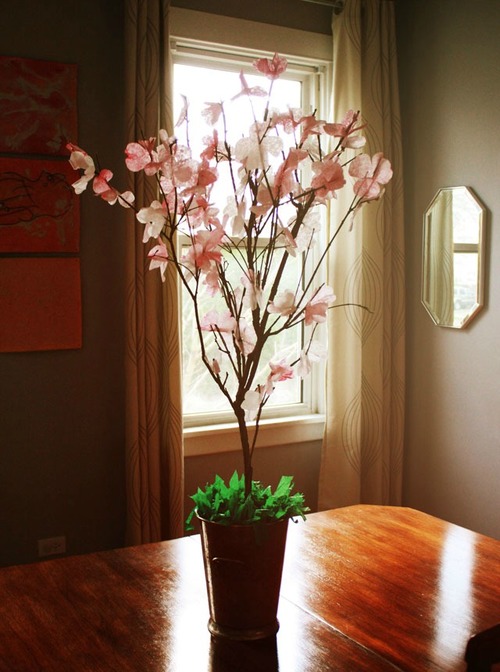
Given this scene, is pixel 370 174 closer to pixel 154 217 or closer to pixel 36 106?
pixel 154 217

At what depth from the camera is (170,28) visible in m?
Result: 3.12

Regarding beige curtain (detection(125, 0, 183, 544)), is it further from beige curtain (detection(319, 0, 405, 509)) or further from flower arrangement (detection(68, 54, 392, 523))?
flower arrangement (detection(68, 54, 392, 523))

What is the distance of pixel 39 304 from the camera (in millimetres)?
2930

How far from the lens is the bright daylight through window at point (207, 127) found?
10.9 ft

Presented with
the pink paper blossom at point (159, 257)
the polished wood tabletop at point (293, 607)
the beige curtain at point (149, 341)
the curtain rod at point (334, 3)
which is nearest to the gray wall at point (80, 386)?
the beige curtain at point (149, 341)

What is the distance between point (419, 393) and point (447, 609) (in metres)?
2.23

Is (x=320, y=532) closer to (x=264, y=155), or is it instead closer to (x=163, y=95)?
→ (x=264, y=155)

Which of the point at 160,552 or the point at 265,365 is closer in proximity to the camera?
the point at 160,552

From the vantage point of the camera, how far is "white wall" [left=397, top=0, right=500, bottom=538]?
3.14 m

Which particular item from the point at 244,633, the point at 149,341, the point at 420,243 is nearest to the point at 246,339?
the point at 244,633

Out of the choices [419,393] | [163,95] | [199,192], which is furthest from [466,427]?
[199,192]

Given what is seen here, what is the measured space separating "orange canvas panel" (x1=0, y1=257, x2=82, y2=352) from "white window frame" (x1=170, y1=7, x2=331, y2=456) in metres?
0.71

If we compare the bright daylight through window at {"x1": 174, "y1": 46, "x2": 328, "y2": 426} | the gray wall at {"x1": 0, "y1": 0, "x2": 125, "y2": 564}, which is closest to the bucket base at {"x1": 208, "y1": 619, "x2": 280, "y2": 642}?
the gray wall at {"x1": 0, "y1": 0, "x2": 125, "y2": 564}

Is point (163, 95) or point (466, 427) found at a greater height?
point (163, 95)
